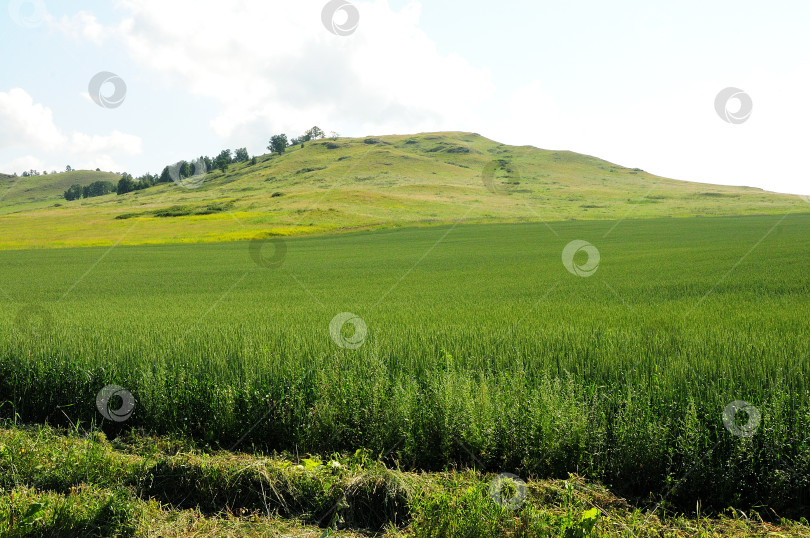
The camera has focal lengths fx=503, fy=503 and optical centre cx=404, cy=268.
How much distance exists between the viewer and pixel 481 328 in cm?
1045

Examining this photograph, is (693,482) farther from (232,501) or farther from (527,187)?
(527,187)

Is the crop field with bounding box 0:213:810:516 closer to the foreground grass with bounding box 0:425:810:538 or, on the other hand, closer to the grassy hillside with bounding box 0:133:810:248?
the foreground grass with bounding box 0:425:810:538

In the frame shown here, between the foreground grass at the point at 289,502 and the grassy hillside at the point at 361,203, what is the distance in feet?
107

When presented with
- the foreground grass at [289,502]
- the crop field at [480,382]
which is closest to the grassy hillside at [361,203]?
the crop field at [480,382]

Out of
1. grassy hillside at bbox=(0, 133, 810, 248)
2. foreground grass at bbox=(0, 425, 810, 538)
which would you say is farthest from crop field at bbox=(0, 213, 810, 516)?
grassy hillside at bbox=(0, 133, 810, 248)

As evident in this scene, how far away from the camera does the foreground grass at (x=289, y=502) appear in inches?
175

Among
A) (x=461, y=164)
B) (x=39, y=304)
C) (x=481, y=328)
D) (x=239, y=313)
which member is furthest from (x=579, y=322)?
(x=461, y=164)

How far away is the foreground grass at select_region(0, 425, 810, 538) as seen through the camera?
443cm

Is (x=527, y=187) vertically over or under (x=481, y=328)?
over

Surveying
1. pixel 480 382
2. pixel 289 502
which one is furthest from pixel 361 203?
pixel 289 502

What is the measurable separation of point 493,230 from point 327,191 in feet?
170

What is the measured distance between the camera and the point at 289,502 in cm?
523

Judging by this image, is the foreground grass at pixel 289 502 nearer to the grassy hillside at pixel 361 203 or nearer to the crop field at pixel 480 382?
the crop field at pixel 480 382

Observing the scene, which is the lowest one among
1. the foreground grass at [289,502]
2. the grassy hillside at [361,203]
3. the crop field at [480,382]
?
the foreground grass at [289,502]
